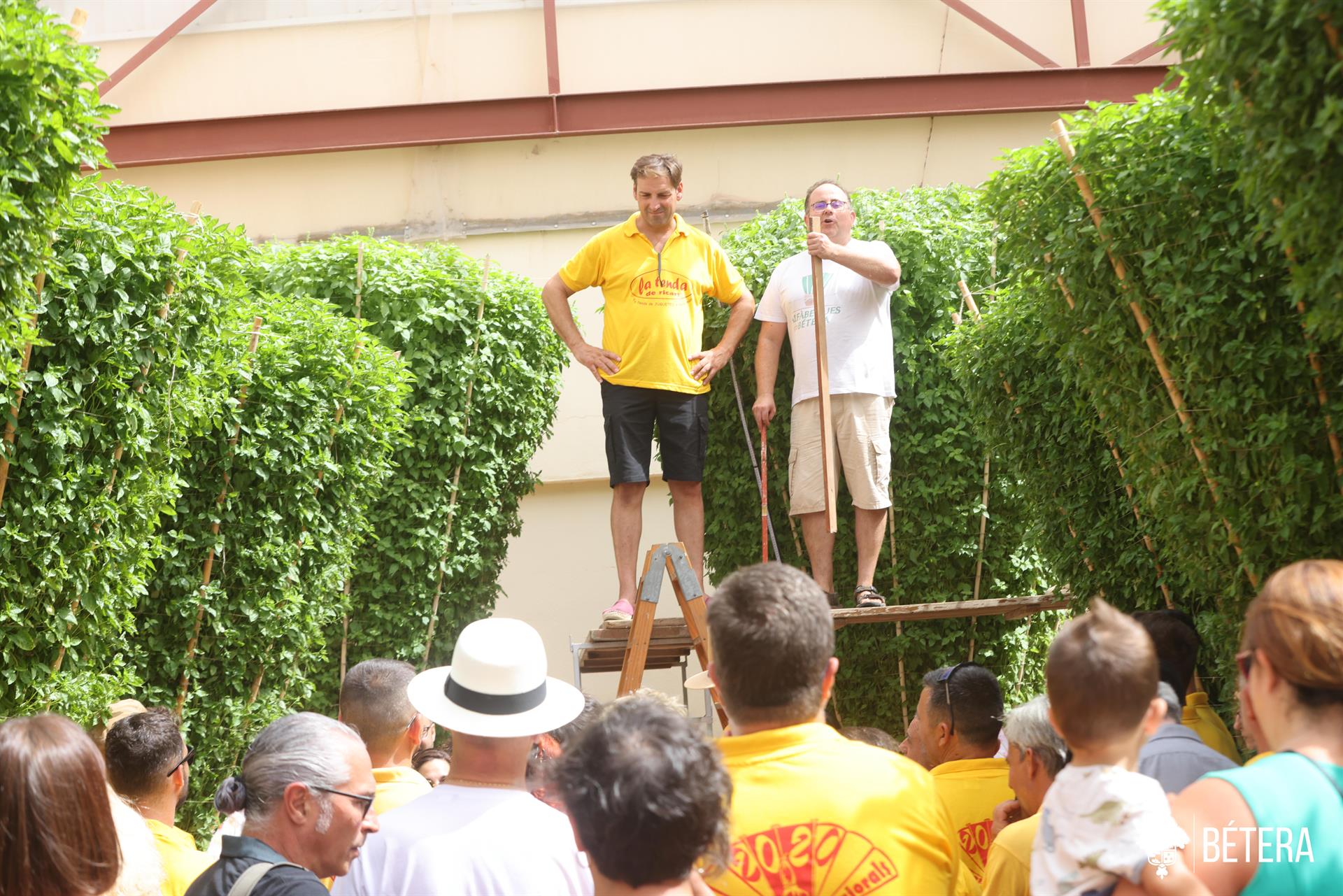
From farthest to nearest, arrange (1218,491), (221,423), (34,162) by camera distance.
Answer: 1. (221,423)
2. (1218,491)
3. (34,162)

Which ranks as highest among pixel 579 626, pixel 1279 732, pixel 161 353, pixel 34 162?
pixel 34 162

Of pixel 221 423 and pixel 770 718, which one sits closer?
pixel 770 718

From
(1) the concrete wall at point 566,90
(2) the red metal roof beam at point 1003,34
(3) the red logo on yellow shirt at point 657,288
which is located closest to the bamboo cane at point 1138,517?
(3) the red logo on yellow shirt at point 657,288

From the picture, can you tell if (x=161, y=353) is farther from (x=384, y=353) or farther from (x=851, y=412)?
(x=851, y=412)

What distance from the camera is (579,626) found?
10414 mm

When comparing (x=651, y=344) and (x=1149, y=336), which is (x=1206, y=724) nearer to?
(x=1149, y=336)

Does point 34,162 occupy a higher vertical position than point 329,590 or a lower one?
higher

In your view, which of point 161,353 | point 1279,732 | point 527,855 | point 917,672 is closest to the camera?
point 1279,732

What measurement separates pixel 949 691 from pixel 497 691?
1.79m

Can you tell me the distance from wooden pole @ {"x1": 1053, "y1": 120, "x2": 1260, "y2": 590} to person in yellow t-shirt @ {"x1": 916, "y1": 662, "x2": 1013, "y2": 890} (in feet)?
2.92

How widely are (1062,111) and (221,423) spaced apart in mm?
7528

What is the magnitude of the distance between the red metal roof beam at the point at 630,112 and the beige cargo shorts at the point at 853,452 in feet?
15.0

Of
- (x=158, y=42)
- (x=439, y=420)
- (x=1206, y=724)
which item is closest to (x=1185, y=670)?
(x=1206, y=724)

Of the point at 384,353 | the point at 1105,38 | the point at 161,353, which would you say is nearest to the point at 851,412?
the point at 384,353
